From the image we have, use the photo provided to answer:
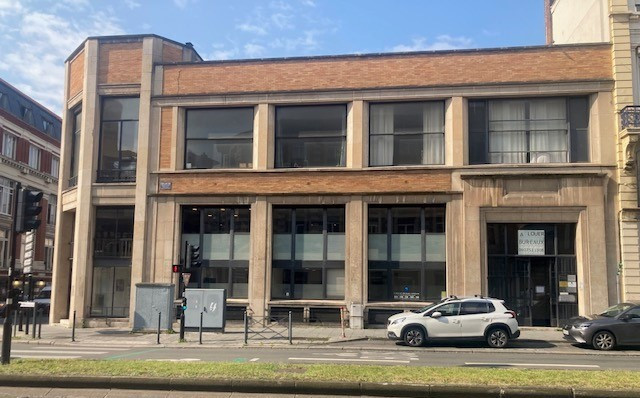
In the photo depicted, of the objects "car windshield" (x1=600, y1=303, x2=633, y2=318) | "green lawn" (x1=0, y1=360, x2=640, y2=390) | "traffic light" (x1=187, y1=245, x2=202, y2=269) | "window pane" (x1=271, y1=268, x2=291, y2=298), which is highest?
"traffic light" (x1=187, y1=245, x2=202, y2=269)

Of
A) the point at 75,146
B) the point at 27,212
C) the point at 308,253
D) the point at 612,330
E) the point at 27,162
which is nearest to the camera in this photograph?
the point at 27,212

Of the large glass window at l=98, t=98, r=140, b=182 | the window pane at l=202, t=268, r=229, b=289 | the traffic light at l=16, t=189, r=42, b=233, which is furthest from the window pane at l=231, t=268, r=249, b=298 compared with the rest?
the traffic light at l=16, t=189, r=42, b=233

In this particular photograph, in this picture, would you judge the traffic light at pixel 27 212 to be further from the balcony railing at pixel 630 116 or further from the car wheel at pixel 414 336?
the balcony railing at pixel 630 116

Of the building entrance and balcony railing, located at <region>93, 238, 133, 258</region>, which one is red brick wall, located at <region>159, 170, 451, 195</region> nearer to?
balcony railing, located at <region>93, 238, 133, 258</region>

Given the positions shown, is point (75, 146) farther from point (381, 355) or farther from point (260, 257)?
point (381, 355)

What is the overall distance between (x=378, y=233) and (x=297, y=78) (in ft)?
24.7

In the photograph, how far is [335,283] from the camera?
23766 millimetres

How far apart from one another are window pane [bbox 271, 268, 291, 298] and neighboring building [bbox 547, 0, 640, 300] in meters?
12.9

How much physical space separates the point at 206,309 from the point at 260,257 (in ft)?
12.0

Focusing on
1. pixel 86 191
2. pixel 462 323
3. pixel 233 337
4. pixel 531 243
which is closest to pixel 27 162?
pixel 86 191

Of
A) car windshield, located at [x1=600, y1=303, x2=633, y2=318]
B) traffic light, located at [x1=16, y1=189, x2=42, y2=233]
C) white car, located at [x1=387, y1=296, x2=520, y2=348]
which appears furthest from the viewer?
white car, located at [x1=387, y1=296, x2=520, y2=348]

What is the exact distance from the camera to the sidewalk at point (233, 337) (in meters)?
18.8

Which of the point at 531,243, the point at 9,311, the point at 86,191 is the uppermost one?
the point at 86,191

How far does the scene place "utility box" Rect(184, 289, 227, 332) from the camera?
68.7 feet
